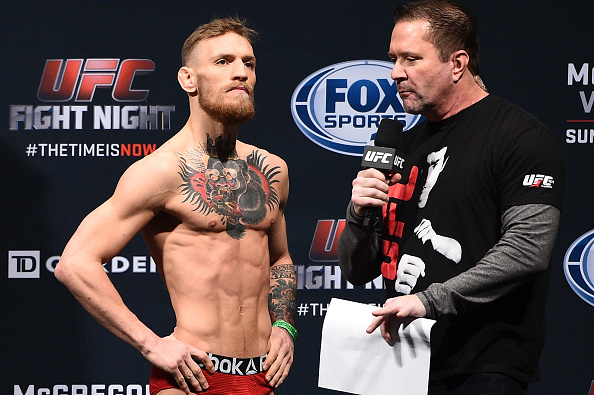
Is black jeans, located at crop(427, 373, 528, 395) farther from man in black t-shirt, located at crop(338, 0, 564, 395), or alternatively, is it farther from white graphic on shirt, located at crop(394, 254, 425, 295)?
white graphic on shirt, located at crop(394, 254, 425, 295)

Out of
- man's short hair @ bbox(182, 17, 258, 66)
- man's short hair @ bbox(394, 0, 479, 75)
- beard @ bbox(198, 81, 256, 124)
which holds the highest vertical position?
man's short hair @ bbox(182, 17, 258, 66)

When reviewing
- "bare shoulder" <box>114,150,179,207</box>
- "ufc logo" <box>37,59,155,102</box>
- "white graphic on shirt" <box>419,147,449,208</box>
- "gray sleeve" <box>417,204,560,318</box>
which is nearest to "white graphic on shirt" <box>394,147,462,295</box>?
"white graphic on shirt" <box>419,147,449,208</box>

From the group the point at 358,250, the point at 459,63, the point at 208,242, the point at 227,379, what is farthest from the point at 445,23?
the point at 227,379

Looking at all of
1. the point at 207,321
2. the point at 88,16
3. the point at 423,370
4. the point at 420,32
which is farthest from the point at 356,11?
the point at 423,370

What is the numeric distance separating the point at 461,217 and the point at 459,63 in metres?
0.44

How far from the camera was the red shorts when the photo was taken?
7.63 feet

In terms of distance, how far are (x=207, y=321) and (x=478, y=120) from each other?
100 cm

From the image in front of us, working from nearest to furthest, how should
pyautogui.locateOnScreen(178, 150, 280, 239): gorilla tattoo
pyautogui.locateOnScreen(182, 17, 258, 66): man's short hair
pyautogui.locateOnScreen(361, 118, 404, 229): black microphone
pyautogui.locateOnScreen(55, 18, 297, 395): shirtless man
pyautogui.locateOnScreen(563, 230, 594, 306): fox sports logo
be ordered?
1. pyautogui.locateOnScreen(361, 118, 404, 229): black microphone
2. pyautogui.locateOnScreen(55, 18, 297, 395): shirtless man
3. pyautogui.locateOnScreen(178, 150, 280, 239): gorilla tattoo
4. pyautogui.locateOnScreen(182, 17, 258, 66): man's short hair
5. pyautogui.locateOnScreen(563, 230, 594, 306): fox sports logo

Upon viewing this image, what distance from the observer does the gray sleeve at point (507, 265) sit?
5.90 feet

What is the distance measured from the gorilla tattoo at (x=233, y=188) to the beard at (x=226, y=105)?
0.14 metres

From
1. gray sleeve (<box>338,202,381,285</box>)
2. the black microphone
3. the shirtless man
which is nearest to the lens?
the black microphone

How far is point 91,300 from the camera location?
89.4 inches

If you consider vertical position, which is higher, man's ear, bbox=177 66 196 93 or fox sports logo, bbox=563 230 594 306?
man's ear, bbox=177 66 196 93

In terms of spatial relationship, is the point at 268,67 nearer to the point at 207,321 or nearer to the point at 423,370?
the point at 207,321
